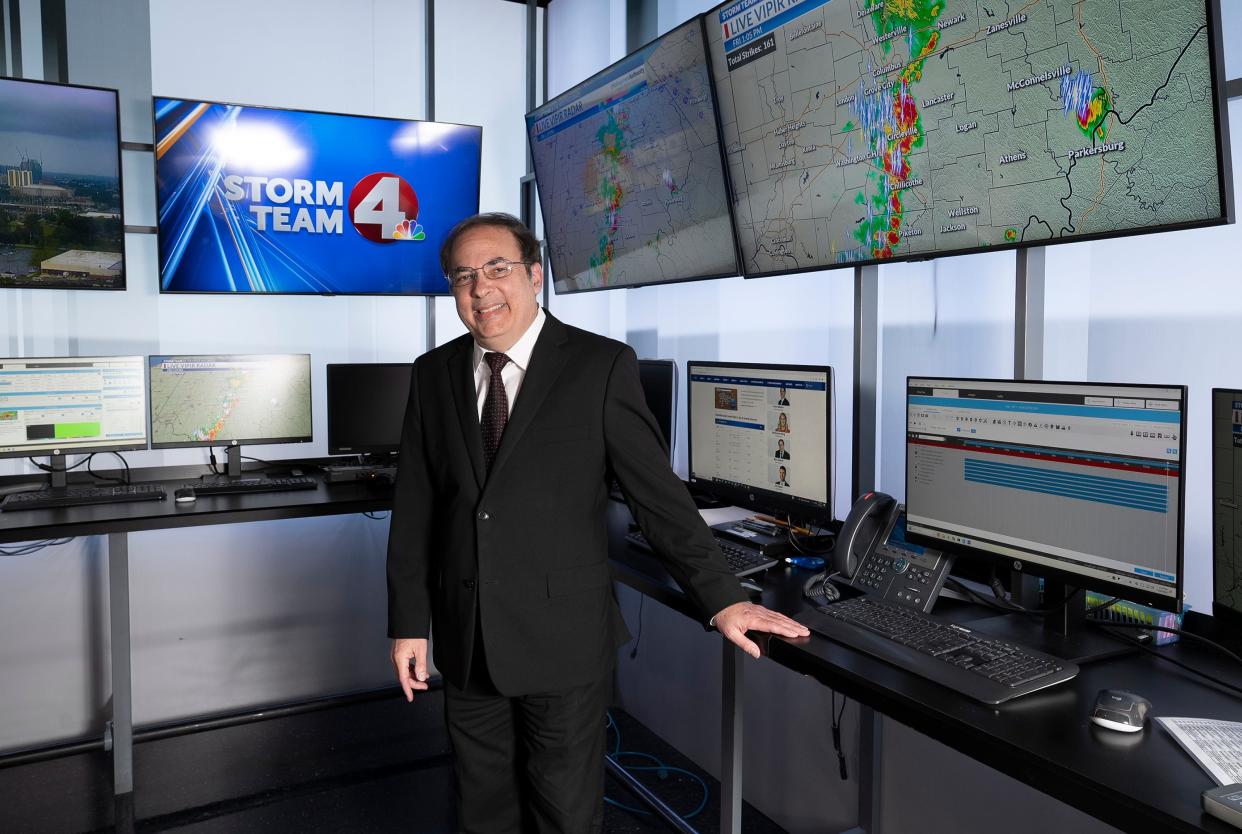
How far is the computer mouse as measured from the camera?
4.22 ft

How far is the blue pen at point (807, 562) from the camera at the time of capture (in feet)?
7.18

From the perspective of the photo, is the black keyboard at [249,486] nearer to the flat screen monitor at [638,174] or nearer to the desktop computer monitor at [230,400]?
the desktop computer monitor at [230,400]

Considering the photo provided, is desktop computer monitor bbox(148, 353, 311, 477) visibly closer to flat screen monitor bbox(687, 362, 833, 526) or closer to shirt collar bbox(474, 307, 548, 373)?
flat screen monitor bbox(687, 362, 833, 526)

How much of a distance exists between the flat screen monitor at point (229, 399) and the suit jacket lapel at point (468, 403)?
178 centimetres

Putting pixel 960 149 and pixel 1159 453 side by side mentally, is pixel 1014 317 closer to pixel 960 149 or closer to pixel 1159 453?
pixel 960 149

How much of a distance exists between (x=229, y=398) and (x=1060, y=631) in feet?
9.12

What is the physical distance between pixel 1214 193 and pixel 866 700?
1.00 metres

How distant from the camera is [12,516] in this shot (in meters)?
2.72

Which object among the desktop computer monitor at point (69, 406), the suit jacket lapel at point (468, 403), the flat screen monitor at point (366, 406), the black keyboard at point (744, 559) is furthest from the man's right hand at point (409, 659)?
the desktop computer monitor at point (69, 406)

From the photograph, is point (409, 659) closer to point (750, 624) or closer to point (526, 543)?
point (526, 543)

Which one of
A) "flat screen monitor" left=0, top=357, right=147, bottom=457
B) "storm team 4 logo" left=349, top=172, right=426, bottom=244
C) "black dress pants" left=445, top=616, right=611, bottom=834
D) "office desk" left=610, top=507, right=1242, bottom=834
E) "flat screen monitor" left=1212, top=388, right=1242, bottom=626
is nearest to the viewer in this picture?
"office desk" left=610, top=507, right=1242, bottom=834

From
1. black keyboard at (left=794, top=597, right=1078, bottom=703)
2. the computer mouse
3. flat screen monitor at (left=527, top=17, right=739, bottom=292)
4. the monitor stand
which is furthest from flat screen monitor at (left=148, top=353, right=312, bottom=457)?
the computer mouse

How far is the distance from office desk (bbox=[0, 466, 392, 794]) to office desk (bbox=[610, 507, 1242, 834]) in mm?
1787

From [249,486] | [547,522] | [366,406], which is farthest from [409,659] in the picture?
[366,406]
